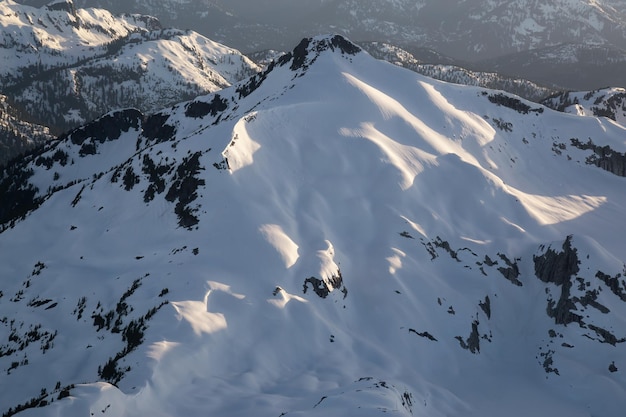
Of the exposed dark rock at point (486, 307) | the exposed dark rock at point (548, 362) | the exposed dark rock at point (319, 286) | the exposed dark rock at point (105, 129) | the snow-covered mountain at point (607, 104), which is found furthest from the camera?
the snow-covered mountain at point (607, 104)

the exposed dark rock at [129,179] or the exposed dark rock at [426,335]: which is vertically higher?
the exposed dark rock at [129,179]

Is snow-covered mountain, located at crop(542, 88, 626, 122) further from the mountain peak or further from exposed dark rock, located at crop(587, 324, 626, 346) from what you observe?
exposed dark rock, located at crop(587, 324, 626, 346)

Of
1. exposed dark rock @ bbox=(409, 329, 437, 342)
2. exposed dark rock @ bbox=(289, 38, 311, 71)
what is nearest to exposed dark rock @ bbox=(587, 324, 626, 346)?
exposed dark rock @ bbox=(409, 329, 437, 342)

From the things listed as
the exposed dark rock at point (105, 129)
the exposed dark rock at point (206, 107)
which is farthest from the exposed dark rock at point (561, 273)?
the exposed dark rock at point (105, 129)

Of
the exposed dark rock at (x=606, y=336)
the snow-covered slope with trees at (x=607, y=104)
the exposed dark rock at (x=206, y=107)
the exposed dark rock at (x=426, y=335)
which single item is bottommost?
the snow-covered slope with trees at (x=607, y=104)

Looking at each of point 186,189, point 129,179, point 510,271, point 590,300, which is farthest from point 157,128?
point 590,300

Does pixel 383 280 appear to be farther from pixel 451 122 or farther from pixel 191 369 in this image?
pixel 451 122

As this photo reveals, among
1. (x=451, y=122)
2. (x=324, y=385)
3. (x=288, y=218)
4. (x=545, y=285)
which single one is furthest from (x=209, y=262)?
(x=451, y=122)

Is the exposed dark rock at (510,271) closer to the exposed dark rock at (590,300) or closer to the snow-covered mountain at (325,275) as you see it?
the snow-covered mountain at (325,275)

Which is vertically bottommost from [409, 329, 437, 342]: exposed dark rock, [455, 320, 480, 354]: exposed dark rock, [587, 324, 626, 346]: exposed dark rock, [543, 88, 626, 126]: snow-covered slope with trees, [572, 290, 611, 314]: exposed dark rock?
[543, 88, 626, 126]: snow-covered slope with trees
